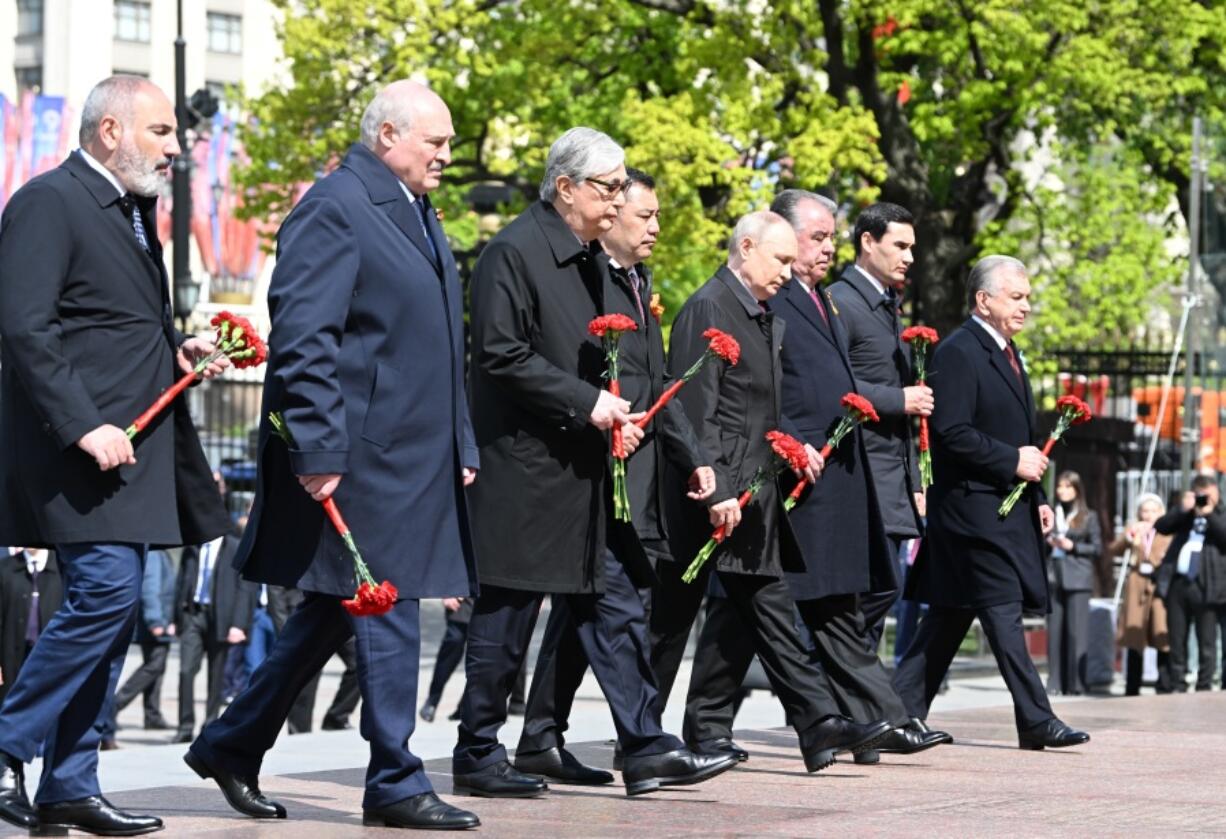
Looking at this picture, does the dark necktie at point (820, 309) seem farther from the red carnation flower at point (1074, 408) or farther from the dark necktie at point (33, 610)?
the dark necktie at point (33, 610)

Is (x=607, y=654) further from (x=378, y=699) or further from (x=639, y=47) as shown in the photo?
(x=639, y=47)

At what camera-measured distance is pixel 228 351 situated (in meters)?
6.73

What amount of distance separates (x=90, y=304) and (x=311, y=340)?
1.93 ft

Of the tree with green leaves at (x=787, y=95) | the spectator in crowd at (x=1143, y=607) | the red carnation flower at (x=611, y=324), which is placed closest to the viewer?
the red carnation flower at (x=611, y=324)

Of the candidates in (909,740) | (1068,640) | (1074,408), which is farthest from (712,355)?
(1068,640)

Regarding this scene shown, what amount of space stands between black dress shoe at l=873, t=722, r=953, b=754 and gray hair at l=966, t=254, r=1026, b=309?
189 cm

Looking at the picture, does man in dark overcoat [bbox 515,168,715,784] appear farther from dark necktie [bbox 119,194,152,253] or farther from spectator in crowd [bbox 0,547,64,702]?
spectator in crowd [bbox 0,547,64,702]

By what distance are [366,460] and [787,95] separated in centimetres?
1992

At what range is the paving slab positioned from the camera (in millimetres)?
6922

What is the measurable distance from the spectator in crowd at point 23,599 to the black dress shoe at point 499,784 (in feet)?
20.4

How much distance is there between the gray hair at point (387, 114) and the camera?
6934 millimetres

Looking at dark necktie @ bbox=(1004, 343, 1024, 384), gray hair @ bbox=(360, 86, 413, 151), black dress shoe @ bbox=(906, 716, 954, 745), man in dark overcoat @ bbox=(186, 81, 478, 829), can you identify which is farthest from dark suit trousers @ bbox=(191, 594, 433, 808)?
dark necktie @ bbox=(1004, 343, 1024, 384)

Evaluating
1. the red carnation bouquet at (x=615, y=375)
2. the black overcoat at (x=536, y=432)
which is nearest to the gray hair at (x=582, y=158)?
the black overcoat at (x=536, y=432)

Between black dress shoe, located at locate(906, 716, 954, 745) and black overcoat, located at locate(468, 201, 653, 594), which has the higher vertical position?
black overcoat, located at locate(468, 201, 653, 594)
